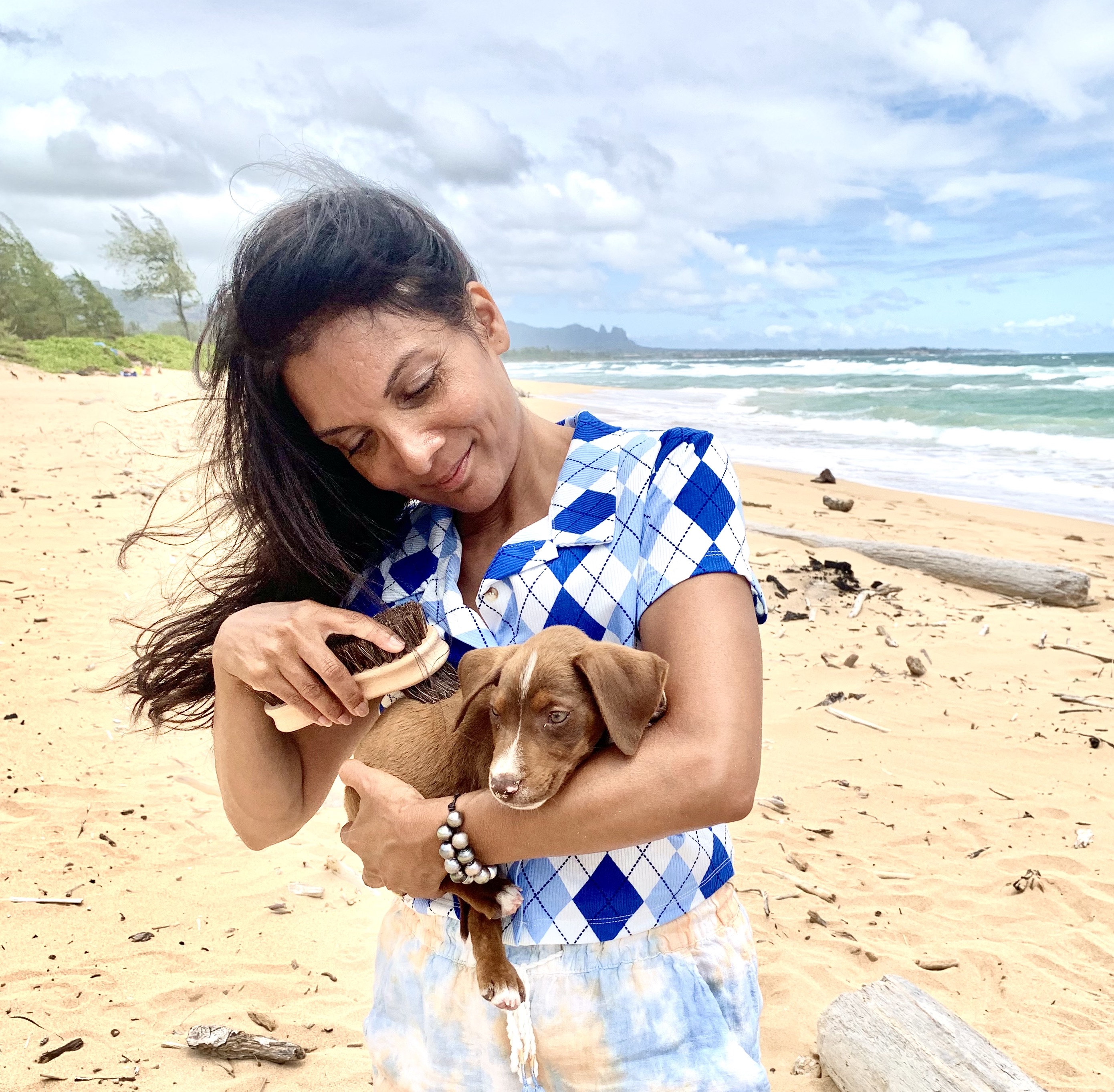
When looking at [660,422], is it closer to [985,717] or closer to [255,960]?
[985,717]

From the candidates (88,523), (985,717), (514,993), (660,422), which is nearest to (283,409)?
(514,993)

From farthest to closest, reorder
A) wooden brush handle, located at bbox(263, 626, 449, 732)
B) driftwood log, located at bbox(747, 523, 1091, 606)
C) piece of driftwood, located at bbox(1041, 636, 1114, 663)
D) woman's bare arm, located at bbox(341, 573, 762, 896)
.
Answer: driftwood log, located at bbox(747, 523, 1091, 606), piece of driftwood, located at bbox(1041, 636, 1114, 663), wooden brush handle, located at bbox(263, 626, 449, 732), woman's bare arm, located at bbox(341, 573, 762, 896)

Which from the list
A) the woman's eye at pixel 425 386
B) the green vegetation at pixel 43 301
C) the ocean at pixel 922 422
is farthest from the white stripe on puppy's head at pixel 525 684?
the green vegetation at pixel 43 301

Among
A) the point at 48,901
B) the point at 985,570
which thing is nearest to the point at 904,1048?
the point at 48,901

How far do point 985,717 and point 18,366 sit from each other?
30.8m

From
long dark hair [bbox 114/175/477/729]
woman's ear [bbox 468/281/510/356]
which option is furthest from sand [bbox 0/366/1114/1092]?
woman's ear [bbox 468/281/510/356]

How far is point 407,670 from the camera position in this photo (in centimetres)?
193

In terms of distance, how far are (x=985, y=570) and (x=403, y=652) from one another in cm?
938

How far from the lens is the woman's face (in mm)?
1928

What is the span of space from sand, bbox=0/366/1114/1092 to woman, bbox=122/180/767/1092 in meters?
0.95

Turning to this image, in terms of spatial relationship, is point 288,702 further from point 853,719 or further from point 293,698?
point 853,719

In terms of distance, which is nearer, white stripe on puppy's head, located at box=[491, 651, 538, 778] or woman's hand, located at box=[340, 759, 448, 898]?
white stripe on puppy's head, located at box=[491, 651, 538, 778]

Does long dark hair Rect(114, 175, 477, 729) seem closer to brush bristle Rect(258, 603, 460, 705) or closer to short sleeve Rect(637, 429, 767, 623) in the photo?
brush bristle Rect(258, 603, 460, 705)

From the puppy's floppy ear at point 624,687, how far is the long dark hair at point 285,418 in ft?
2.66
